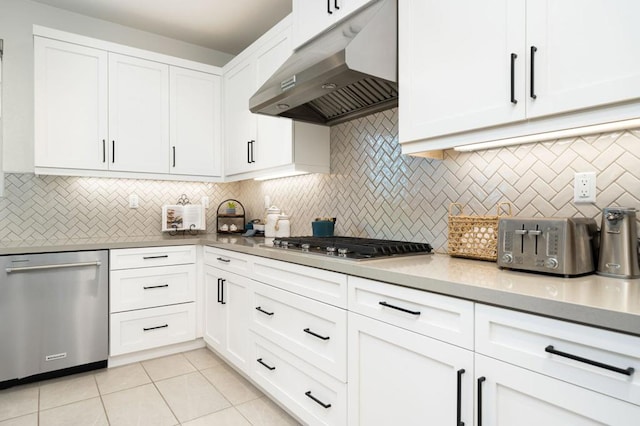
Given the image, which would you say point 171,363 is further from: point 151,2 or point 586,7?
point 586,7

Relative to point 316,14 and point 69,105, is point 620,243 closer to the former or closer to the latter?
point 316,14

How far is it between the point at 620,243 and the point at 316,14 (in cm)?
186

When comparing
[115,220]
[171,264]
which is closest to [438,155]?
[171,264]

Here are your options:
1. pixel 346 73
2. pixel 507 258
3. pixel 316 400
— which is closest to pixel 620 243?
pixel 507 258

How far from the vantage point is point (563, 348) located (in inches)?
35.9

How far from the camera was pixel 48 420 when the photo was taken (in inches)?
79.0

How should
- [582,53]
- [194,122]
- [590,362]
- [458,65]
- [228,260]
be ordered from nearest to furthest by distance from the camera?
[590,362]
[582,53]
[458,65]
[228,260]
[194,122]

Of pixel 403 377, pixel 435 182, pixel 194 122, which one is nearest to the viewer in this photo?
pixel 403 377

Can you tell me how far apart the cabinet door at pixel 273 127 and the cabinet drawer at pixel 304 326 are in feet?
3.17

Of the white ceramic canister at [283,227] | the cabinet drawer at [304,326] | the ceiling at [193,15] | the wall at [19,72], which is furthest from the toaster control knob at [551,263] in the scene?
the wall at [19,72]

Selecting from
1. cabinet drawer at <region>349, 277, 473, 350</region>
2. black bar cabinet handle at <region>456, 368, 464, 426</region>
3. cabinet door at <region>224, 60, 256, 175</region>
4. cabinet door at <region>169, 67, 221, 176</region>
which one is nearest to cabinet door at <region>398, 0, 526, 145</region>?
cabinet drawer at <region>349, 277, 473, 350</region>

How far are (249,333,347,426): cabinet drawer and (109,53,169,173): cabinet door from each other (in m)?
1.84

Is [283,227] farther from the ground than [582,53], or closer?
closer

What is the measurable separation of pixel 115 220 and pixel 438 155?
9.20ft
